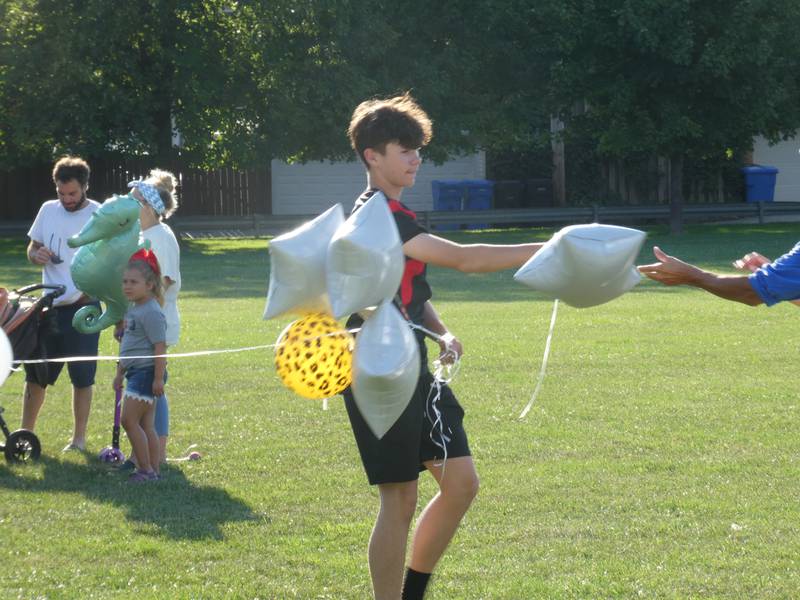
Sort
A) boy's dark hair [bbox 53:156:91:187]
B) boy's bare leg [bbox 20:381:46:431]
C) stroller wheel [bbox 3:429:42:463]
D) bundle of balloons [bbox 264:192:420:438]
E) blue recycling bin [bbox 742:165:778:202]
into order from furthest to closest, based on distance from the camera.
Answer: blue recycling bin [bbox 742:165:778:202], boy's bare leg [bbox 20:381:46:431], boy's dark hair [bbox 53:156:91:187], stroller wheel [bbox 3:429:42:463], bundle of balloons [bbox 264:192:420:438]

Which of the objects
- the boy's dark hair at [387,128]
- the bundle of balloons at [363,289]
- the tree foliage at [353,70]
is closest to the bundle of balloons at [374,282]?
the bundle of balloons at [363,289]

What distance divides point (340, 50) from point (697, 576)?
23809mm

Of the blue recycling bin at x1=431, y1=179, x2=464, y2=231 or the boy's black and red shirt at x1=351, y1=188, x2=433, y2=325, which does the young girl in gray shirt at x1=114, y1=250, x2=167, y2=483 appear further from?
the blue recycling bin at x1=431, y1=179, x2=464, y2=231

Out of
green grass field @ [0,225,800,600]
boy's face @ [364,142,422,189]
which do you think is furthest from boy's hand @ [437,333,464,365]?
green grass field @ [0,225,800,600]

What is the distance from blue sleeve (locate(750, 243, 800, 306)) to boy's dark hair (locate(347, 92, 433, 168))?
1394 millimetres

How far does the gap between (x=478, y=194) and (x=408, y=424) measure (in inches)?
1168

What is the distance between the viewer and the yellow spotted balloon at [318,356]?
4.37 meters

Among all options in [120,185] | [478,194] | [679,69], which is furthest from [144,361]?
[478,194]

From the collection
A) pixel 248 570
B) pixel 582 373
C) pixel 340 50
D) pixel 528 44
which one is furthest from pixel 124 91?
pixel 248 570

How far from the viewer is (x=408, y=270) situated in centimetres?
445

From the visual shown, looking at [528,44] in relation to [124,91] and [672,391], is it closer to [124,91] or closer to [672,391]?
[124,91]

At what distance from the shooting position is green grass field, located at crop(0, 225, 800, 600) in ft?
17.8

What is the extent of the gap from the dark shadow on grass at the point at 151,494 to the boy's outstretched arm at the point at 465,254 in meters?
2.37

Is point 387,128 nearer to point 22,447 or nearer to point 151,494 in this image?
point 151,494
